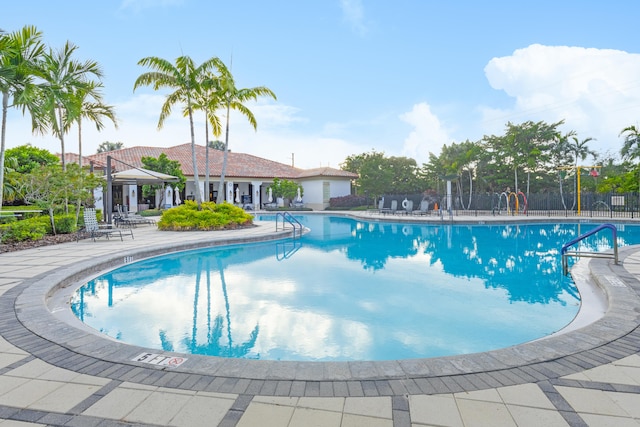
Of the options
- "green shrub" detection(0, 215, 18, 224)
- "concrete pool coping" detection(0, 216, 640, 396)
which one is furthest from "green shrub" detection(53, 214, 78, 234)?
"concrete pool coping" detection(0, 216, 640, 396)

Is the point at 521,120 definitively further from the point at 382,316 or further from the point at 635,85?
the point at 382,316

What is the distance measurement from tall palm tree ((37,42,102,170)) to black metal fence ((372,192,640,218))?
15091 mm

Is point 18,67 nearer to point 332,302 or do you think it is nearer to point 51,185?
point 51,185

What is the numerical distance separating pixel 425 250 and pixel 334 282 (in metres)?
4.64

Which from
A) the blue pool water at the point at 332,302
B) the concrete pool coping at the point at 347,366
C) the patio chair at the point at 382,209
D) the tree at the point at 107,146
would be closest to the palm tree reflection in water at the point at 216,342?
the blue pool water at the point at 332,302

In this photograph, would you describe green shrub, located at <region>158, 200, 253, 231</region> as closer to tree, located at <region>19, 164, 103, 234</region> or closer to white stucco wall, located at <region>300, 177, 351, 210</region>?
tree, located at <region>19, 164, 103, 234</region>

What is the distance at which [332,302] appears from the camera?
224 inches

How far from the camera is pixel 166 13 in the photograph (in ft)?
40.7

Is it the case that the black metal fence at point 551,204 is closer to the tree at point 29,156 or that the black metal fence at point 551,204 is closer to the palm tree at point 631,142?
the palm tree at point 631,142

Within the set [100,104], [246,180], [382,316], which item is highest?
[100,104]

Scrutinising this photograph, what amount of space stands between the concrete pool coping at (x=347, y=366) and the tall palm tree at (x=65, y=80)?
9.73 meters

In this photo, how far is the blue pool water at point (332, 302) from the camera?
418cm

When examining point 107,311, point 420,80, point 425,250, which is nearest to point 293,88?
point 420,80

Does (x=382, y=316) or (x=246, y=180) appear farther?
(x=246, y=180)
